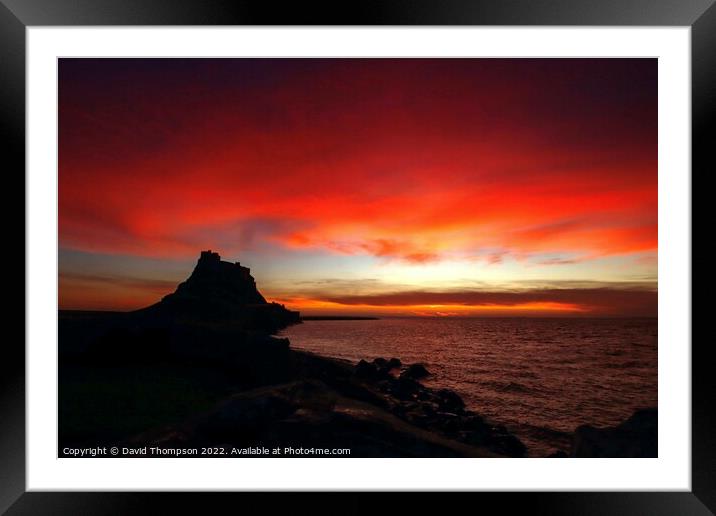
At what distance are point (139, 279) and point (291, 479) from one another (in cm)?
212

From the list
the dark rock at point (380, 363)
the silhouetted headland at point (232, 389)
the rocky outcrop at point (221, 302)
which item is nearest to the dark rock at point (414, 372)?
the silhouetted headland at point (232, 389)

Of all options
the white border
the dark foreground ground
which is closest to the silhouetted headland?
the dark foreground ground

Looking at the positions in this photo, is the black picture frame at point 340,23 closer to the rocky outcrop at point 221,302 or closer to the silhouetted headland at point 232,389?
the silhouetted headland at point 232,389

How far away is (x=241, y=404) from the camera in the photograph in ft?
8.59

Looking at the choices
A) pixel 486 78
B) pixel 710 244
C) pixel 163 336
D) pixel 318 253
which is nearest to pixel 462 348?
pixel 318 253

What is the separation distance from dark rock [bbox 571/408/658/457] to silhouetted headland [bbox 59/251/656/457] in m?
0.02

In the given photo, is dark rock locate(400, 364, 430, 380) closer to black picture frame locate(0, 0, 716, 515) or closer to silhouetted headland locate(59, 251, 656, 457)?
silhouetted headland locate(59, 251, 656, 457)

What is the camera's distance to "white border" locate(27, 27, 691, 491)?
2.17 metres

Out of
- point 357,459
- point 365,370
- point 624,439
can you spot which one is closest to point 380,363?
point 365,370

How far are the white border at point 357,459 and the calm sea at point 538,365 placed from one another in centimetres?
40

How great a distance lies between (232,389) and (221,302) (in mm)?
881

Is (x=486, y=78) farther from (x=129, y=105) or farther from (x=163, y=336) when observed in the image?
(x=163, y=336)

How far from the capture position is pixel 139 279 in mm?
2938

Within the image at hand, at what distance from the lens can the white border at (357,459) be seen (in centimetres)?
217
